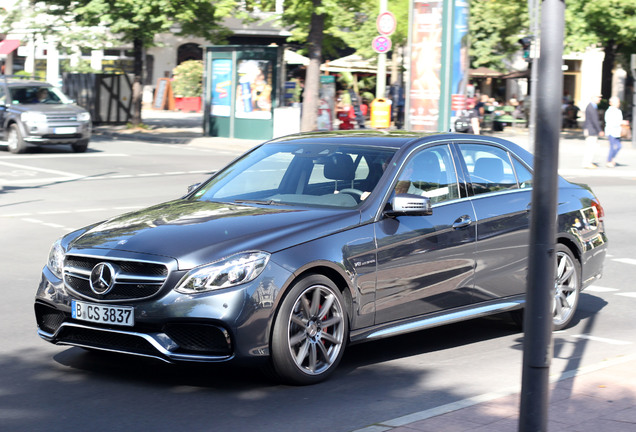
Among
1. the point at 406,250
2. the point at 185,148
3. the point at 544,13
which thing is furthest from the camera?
the point at 185,148

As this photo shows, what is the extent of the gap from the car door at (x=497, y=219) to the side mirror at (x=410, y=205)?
0.80m

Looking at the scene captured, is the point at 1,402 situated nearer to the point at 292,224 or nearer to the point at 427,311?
the point at 292,224

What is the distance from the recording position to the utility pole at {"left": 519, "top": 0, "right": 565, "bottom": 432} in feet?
14.0

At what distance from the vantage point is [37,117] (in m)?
26.1

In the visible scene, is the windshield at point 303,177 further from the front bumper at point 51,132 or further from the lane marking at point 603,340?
the front bumper at point 51,132

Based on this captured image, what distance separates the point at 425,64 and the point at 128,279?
2006 centimetres

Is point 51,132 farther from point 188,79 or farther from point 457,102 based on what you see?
point 188,79

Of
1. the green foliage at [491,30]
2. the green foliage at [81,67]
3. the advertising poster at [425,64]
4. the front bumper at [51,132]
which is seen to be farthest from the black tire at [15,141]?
the green foliage at [491,30]

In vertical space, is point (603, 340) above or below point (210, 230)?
below

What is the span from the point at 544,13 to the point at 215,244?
2436 millimetres

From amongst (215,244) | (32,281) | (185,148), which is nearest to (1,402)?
(215,244)

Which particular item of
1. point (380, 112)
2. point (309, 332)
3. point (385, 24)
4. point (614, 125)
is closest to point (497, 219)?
point (309, 332)

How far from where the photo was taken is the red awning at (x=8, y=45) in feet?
187

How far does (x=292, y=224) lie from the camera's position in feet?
20.5
